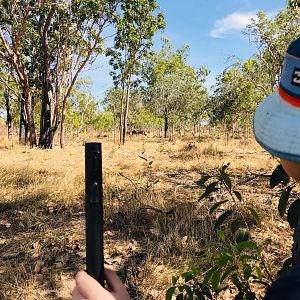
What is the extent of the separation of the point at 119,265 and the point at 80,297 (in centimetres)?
249

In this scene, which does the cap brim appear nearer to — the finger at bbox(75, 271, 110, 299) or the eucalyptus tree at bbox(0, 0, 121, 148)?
the finger at bbox(75, 271, 110, 299)

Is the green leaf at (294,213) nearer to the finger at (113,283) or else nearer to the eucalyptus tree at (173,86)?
the finger at (113,283)

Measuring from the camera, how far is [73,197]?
5.41 metres

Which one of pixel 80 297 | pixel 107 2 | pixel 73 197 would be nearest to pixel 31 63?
pixel 107 2

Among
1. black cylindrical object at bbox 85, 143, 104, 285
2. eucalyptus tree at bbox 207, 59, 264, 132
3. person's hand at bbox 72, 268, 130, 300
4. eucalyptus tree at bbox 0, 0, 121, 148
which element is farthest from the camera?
eucalyptus tree at bbox 207, 59, 264, 132

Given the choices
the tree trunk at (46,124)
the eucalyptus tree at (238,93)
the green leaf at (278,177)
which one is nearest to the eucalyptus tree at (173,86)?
the eucalyptus tree at (238,93)

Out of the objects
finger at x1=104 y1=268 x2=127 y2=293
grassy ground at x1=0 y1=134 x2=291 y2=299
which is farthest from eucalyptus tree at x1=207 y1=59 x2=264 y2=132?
finger at x1=104 y1=268 x2=127 y2=293

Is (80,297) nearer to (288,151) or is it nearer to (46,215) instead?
(288,151)

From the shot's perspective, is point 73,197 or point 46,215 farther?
point 73,197

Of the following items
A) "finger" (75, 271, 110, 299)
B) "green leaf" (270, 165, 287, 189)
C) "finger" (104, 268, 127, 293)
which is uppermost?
"green leaf" (270, 165, 287, 189)

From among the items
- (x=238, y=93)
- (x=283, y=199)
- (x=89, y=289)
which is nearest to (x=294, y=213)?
(x=283, y=199)

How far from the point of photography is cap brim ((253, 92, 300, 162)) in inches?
29.2

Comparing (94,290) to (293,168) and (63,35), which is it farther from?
(63,35)

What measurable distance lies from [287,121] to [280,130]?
0.02 meters
